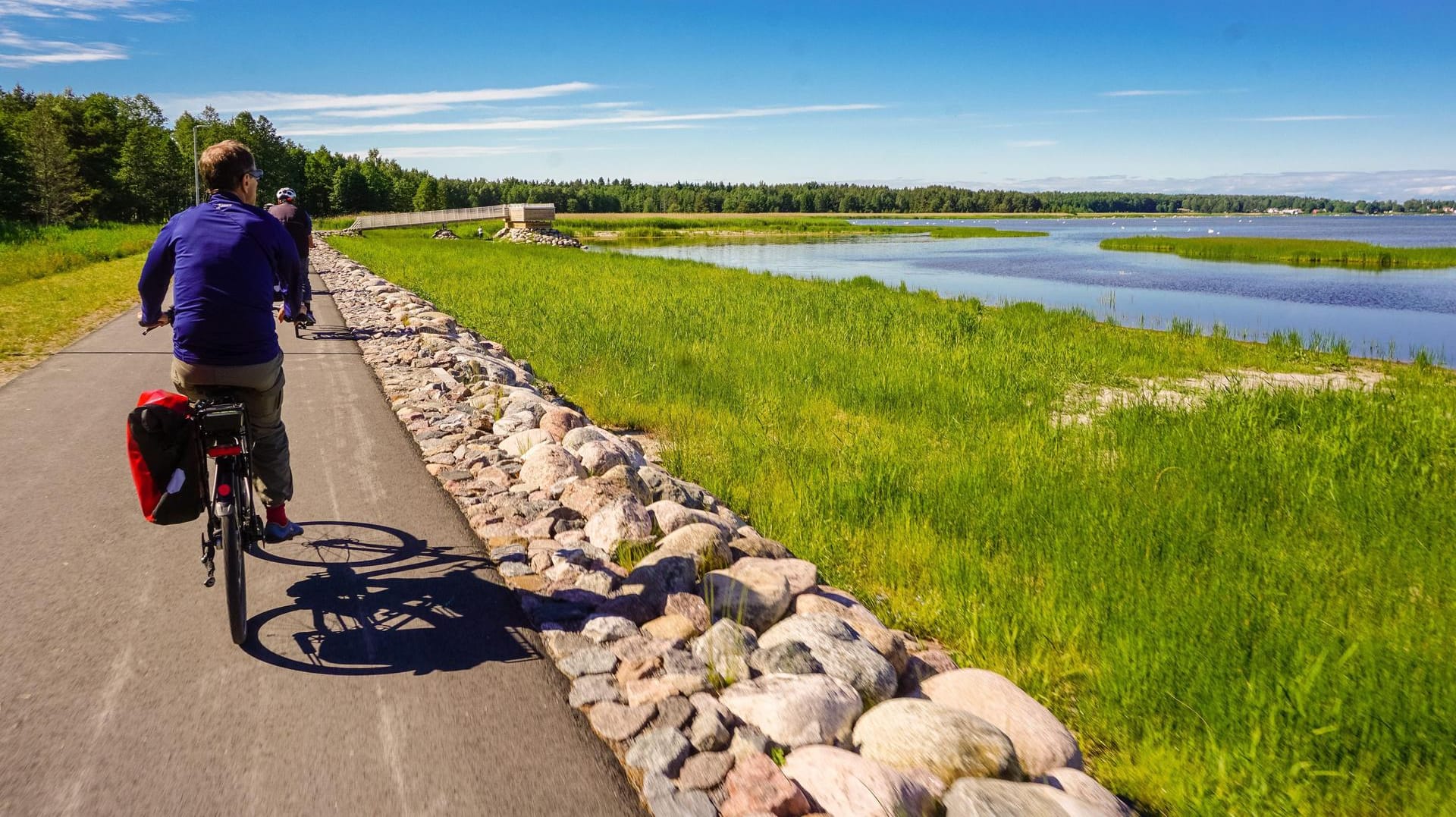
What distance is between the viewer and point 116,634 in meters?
4.33

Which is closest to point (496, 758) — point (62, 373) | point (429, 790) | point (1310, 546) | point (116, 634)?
point (429, 790)

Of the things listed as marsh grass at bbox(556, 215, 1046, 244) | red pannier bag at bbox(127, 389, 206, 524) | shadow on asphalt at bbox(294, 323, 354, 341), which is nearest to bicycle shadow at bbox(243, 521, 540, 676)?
red pannier bag at bbox(127, 389, 206, 524)

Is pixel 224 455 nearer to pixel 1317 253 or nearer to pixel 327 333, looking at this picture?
pixel 327 333

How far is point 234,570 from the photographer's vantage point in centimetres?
416

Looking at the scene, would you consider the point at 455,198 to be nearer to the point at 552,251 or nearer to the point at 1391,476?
the point at 552,251

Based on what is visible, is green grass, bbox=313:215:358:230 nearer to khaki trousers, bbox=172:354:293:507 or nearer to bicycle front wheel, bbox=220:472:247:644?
khaki trousers, bbox=172:354:293:507

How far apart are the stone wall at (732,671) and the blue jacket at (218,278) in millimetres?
1969

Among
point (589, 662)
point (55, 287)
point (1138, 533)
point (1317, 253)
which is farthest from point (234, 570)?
point (1317, 253)

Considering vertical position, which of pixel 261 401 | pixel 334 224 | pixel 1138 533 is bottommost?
pixel 1138 533

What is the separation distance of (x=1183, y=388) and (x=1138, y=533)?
752cm

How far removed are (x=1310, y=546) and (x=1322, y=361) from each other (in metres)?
12.9

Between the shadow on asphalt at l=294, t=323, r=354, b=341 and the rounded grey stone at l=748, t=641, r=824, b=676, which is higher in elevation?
the shadow on asphalt at l=294, t=323, r=354, b=341

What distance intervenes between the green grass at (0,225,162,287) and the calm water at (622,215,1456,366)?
86.1ft

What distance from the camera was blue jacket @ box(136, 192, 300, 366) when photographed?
425 cm
